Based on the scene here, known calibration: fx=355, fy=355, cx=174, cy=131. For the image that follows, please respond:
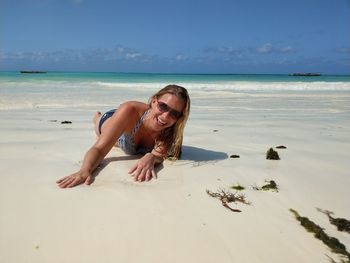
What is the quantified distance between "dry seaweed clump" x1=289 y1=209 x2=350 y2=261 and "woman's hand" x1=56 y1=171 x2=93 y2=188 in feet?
5.31

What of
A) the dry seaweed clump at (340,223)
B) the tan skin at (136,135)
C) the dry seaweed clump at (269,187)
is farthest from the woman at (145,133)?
the dry seaweed clump at (340,223)

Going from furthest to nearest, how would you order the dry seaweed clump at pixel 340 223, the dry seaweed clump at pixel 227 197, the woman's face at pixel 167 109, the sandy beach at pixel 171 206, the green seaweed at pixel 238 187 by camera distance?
the woman's face at pixel 167 109 < the green seaweed at pixel 238 187 < the dry seaweed clump at pixel 227 197 < the dry seaweed clump at pixel 340 223 < the sandy beach at pixel 171 206

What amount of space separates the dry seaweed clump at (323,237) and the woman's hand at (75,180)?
1.62m

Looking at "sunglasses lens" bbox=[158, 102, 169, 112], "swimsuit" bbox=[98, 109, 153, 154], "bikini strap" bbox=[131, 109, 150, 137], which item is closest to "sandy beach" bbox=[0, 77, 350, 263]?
"swimsuit" bbox=[98, 109, 153, 154]

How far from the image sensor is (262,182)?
3104mm

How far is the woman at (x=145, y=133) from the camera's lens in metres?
3.09

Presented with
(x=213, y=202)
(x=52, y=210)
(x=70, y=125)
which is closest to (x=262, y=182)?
(x=213, y=202)

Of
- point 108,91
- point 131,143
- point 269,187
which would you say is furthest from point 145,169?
point 108,91

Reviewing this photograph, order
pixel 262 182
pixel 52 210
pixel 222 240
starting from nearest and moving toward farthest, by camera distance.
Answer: pixel 222 240 < pixel 52 210 < pixel 262 182

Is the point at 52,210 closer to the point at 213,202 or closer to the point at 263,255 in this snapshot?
the point at 213,202

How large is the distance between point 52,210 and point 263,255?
53.9 inches

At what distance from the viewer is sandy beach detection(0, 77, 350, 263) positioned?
1940 mm

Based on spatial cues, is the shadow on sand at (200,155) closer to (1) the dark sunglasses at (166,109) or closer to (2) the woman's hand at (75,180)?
(1) the dark sunglasses at (166,109)

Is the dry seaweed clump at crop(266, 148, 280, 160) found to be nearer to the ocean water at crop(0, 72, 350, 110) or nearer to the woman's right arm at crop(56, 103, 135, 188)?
the woman's right arm at crop(56, 103, 135, 188)
